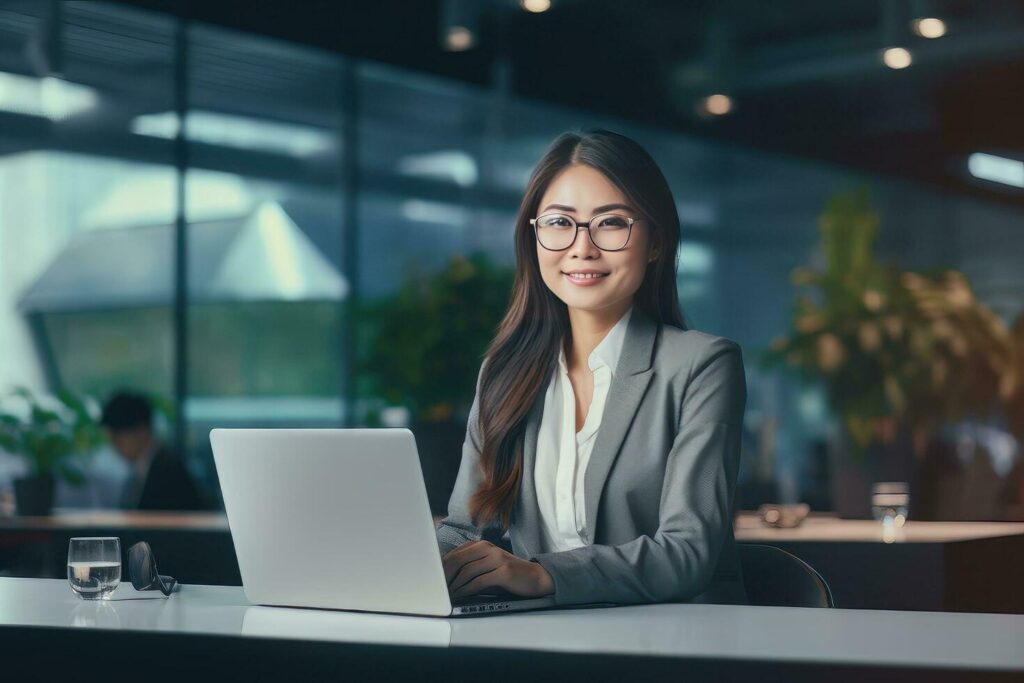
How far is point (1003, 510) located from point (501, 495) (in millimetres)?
5091

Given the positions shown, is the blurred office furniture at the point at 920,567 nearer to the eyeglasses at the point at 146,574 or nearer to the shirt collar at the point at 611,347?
the shirt collar at the point at 611,347

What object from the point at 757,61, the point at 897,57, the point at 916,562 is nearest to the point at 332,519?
the point at 916,562

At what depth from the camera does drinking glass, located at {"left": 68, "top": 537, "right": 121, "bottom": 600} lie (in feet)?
6.85

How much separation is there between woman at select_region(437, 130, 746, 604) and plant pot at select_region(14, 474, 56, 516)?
3.85 meters

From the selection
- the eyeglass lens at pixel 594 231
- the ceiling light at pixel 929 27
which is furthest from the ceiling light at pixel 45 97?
the eyeglass lens at pixel 594 231

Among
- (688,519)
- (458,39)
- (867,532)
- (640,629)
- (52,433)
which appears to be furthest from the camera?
(458,39)

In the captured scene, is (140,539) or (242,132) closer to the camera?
(140,539)

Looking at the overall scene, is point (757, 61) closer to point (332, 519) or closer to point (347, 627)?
point (332, 519)

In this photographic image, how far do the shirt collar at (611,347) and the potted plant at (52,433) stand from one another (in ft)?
16.5

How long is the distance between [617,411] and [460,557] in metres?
0.53

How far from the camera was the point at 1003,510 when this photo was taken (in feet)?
21.7

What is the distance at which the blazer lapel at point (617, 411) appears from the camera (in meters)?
2.14

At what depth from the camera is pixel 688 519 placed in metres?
2.00

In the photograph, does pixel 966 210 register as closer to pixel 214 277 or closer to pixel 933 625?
pixel 214 277
